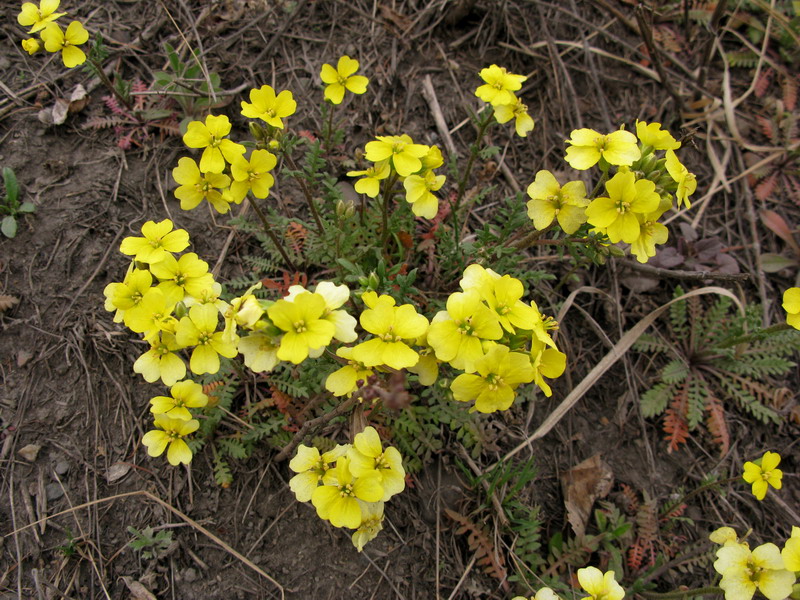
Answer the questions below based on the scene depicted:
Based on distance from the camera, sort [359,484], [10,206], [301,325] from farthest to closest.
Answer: [10,206] → [359,484] → [301,325]

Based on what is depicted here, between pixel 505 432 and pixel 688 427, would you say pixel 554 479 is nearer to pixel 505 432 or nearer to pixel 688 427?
pixel 505 432

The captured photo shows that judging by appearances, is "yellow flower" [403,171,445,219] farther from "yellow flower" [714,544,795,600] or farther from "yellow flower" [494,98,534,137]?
"yellow flower" [714,544,795,600]

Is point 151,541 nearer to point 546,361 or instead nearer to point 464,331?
point 464,331

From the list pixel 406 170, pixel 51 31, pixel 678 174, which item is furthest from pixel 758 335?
pixel 51 31

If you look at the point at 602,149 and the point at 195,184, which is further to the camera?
the point at 195,184

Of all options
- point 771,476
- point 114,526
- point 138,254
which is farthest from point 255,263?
point 771,476

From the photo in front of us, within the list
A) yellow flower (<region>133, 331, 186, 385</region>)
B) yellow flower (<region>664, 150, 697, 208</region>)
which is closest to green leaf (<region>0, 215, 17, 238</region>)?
yellow flower (<region>133, 331, 186, 385</region>)

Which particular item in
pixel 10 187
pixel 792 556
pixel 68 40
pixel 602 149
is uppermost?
pixel 68 40
